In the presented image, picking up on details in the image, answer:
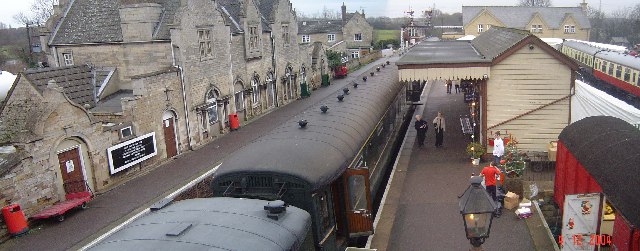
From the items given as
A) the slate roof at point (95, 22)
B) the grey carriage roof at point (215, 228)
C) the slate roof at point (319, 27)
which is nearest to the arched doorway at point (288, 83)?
the slate roof at point (95, 22)

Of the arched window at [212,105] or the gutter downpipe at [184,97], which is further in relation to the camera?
the arched window at [212,105]

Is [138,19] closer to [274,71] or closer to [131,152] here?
[131,152]

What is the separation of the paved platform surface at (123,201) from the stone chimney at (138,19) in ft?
18.0

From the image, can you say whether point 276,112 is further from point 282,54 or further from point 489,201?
point 489,201

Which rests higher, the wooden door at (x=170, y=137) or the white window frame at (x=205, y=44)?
the white window frame at (x=205, y=44)

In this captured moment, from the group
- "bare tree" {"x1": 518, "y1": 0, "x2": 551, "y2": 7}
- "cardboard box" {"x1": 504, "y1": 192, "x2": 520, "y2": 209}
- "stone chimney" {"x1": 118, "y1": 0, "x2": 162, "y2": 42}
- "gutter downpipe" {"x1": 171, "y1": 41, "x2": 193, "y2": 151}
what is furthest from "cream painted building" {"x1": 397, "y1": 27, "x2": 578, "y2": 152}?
"bare tree" {"x1": 518, "y1": 0, "x2": 551, "y2": 7}

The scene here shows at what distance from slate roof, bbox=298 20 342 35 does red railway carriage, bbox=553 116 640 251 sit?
5395 centimetres

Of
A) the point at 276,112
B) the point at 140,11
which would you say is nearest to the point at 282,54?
the point at 276,112

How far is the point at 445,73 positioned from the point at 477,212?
9.81m

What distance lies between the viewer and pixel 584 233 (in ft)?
27.8

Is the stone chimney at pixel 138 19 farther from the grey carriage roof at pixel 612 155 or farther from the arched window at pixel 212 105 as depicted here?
the grey carriage roof at pixel 612 155

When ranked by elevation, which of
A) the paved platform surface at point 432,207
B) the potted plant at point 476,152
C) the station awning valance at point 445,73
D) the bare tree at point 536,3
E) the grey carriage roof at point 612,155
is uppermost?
the bare tree at point 536,3

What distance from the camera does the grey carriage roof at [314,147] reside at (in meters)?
7.93

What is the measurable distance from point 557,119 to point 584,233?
22.8ft
